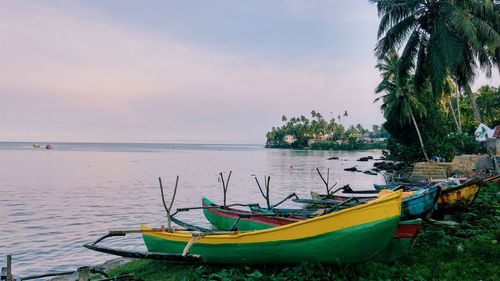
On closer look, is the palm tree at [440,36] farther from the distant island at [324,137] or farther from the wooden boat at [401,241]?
the distant island at [324,137]

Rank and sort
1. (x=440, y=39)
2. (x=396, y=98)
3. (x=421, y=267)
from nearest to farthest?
(x=421, y=267)
(x=440, y=39)
(x=396, y=98)

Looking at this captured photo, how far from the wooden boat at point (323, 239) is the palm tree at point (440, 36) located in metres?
14.1

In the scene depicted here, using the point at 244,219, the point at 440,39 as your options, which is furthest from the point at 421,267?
the point at 440,39

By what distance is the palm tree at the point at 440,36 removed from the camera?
19.0m

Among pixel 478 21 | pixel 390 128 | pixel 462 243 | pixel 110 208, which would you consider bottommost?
pixel 110 208

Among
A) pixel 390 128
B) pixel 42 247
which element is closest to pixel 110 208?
pixel 42 247

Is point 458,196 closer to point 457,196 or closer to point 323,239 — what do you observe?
point 457,196

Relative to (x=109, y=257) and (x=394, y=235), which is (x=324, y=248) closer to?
(x=394, y=235)

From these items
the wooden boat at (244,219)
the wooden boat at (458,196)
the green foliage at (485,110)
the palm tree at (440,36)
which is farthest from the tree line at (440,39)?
the green foliage at (485,110)

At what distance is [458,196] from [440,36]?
1036 centimetres

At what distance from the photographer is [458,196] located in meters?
12.1

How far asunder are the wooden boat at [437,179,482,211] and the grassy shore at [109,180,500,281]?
108 cm

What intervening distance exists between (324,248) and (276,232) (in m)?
1.04

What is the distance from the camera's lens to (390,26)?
2250cm
